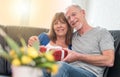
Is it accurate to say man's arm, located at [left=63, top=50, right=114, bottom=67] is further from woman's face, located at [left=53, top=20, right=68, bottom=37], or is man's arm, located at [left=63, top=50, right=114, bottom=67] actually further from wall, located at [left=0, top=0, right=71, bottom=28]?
wall, located at [left=0, top=0, right=71, bottom=28]

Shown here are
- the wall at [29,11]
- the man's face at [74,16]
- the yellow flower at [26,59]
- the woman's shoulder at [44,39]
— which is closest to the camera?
the yellow flower at [26,59]

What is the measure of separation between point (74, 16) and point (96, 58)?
445mm

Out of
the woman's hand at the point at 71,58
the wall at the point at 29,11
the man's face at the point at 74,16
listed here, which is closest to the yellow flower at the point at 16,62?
the woman's hand at the point at 71,58

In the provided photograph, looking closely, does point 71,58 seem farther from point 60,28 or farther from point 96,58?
point 60,28

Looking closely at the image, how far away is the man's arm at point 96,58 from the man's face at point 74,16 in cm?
33

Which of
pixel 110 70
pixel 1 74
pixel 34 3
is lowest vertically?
pixel 1 74

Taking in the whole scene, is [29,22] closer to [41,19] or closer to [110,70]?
[41,19]

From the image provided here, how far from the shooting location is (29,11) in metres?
3.15

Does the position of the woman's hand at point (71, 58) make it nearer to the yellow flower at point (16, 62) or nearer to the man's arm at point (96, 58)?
the man's arm at point (96, 58)

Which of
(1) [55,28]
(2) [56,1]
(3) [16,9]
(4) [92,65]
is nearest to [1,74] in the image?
(1) [55,28]

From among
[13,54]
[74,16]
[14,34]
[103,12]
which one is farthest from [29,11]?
[13,54]

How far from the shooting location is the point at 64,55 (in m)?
1.85

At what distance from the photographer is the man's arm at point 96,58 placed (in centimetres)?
173

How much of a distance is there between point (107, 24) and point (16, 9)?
4.28 feet
